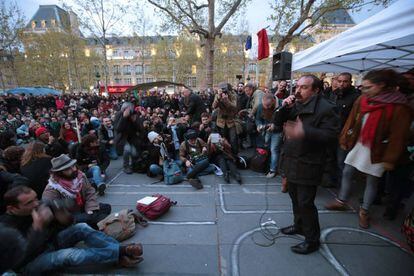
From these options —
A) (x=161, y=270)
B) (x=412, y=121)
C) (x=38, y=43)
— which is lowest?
(x=161, y=270)

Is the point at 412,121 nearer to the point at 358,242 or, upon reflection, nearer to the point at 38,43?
the point at 358,242

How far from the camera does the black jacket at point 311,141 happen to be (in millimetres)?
2115

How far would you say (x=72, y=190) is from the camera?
118 inches

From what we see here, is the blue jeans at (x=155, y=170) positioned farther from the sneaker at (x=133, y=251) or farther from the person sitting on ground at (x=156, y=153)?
the sneaker at (x=133, y=251)

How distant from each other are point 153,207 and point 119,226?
23.2 inches

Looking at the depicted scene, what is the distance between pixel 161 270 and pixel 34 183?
2301 mm

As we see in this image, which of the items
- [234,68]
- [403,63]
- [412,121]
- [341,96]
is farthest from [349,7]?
[234,68]

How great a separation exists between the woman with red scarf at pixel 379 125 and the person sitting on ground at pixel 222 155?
2495mm

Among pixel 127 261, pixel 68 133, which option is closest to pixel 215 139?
pixel 127 261

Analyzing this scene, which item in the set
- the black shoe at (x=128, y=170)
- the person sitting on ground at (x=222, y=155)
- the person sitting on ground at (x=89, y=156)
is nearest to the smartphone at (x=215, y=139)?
the person sitting on ground at (x=222, y=155)

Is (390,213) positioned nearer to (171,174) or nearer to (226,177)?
(226,177)

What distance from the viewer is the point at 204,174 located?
16.9ft

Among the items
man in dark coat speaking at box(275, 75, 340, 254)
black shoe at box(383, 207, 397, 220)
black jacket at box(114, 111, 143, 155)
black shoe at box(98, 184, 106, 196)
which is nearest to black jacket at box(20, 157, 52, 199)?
black shoe at box(98, 184, 106, 196)

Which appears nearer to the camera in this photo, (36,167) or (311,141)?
(311,141)
